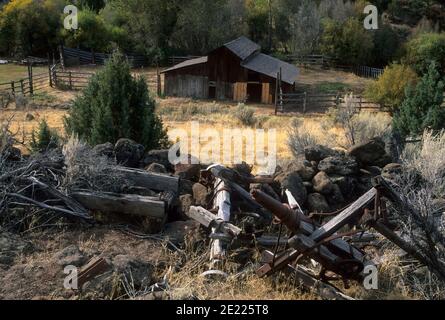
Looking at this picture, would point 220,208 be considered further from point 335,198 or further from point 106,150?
point 106,150

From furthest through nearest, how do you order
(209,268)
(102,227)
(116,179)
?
(116,179), (102,227), (209,268)

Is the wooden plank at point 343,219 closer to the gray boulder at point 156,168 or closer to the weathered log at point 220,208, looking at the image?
the weathered log at point 220,208

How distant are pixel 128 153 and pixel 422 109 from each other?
420 inches

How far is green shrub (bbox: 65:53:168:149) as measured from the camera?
11273mm

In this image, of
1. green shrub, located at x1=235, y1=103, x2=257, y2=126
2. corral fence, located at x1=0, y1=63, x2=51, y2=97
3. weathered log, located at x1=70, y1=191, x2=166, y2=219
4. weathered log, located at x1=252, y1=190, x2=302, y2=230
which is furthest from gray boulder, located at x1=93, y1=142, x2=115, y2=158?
corral fence, located at x1=0, y1=63, x2=51, y2=97

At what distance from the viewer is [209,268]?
5.88 meters

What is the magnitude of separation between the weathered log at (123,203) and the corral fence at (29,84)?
22.3 meters

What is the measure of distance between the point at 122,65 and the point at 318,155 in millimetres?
4993

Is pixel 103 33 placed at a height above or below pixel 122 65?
above

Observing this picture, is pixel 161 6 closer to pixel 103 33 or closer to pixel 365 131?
pixel 103 33

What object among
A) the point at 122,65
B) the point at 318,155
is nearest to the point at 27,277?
the point at 318,155

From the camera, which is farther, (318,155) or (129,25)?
(129,25)

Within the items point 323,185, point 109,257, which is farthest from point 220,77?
point 109,257

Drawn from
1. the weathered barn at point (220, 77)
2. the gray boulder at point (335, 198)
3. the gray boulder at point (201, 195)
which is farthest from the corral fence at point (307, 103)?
the gray boulder at point (201, 195)
